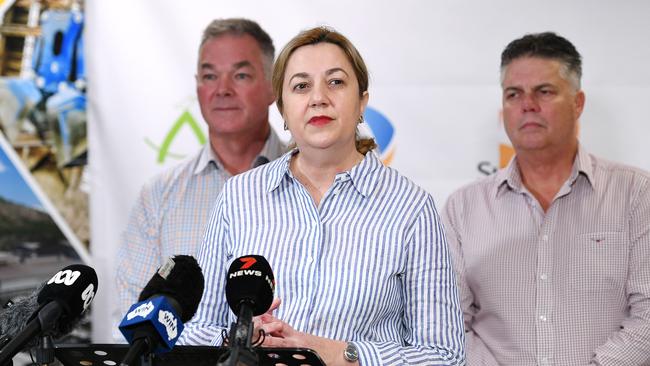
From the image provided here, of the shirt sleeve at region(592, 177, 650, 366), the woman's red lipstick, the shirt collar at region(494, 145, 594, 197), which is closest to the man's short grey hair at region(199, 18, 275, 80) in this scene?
the shirt collar at region(494, 145, 594, 197)

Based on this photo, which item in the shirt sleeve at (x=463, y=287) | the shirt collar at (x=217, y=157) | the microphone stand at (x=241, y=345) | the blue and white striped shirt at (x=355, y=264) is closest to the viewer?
the microphone stand at (x=241, y=345)

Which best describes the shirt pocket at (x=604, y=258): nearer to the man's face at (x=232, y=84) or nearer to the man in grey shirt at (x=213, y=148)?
the man in grey shirt at (x=213, y=148)

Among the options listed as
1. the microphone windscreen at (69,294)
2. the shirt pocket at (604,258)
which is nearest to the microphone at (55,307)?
the microphone windscreen at (69,294)

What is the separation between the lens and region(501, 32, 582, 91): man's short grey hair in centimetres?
398

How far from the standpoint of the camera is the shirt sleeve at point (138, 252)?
3926 millimetres

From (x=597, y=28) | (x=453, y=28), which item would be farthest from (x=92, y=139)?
(x=597, y=28)

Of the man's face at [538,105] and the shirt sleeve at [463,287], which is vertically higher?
the man's face at [538,105]

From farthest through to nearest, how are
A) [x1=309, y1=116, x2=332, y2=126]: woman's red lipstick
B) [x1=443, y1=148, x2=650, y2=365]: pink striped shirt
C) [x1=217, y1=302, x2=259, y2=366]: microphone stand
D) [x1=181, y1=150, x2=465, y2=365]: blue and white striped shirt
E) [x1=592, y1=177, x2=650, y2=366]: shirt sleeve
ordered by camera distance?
[x1=443, y1=148, x2=650, y2=365]: pink striped shirt < [x1=592, y1=177, x2=650, y2=366]: shirt sleeve < [x1=309, y1=116, x2=332, y2=126]: woman's red lipstick < [x1=181, y1=150, x2=465, y2=365]: blue and white striped shirt < [x1=217, y1=302, x2=259, y2=366]: microphone stand

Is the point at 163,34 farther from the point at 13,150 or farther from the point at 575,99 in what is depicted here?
the point at 575,99

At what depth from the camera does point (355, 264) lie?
2531 mm

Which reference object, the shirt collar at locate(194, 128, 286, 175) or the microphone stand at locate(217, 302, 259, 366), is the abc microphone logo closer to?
the microphone stand at locate(217, 302, 259, 366)

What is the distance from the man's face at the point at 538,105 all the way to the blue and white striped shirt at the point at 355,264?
143cm

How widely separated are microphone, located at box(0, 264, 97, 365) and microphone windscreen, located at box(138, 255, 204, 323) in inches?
4.8

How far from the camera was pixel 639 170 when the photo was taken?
3951 millimetres
